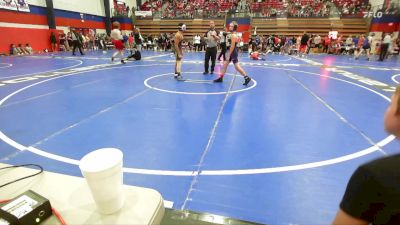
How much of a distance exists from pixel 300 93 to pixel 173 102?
3.58m

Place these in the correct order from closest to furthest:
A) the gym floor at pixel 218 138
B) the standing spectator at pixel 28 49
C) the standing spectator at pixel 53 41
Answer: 1. the gym floor at pixel 218 138
2. the standing spectator at pixel 28 49
3. the standing spectator at pixel 53 41

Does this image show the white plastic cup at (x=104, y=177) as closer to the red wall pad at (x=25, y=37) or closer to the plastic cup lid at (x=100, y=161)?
the plastic cup lid at (x=100, y=161)

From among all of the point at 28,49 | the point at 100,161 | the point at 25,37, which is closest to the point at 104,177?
the point at 100,161

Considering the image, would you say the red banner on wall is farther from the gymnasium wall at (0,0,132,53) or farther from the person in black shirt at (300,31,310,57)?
the person in black shirt at (300,31,310,57)

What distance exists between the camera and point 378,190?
96cm

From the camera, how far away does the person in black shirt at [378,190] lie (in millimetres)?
Result: 950

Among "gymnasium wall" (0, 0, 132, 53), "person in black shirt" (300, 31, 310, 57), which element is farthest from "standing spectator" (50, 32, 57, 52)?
"person in black shirt" (300, 31, 310, 57)

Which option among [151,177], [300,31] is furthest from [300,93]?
[300,31]

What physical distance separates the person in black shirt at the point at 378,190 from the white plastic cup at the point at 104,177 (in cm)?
110

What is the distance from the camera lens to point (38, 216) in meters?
Answer: 1.32

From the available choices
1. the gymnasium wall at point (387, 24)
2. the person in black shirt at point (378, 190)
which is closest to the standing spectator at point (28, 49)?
the person in black shirt at point (378, 190)

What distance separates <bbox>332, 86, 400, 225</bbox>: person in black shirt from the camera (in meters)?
0.95

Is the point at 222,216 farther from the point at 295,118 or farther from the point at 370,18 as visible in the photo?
the point at 370,18

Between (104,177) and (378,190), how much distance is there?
121 centimetres
